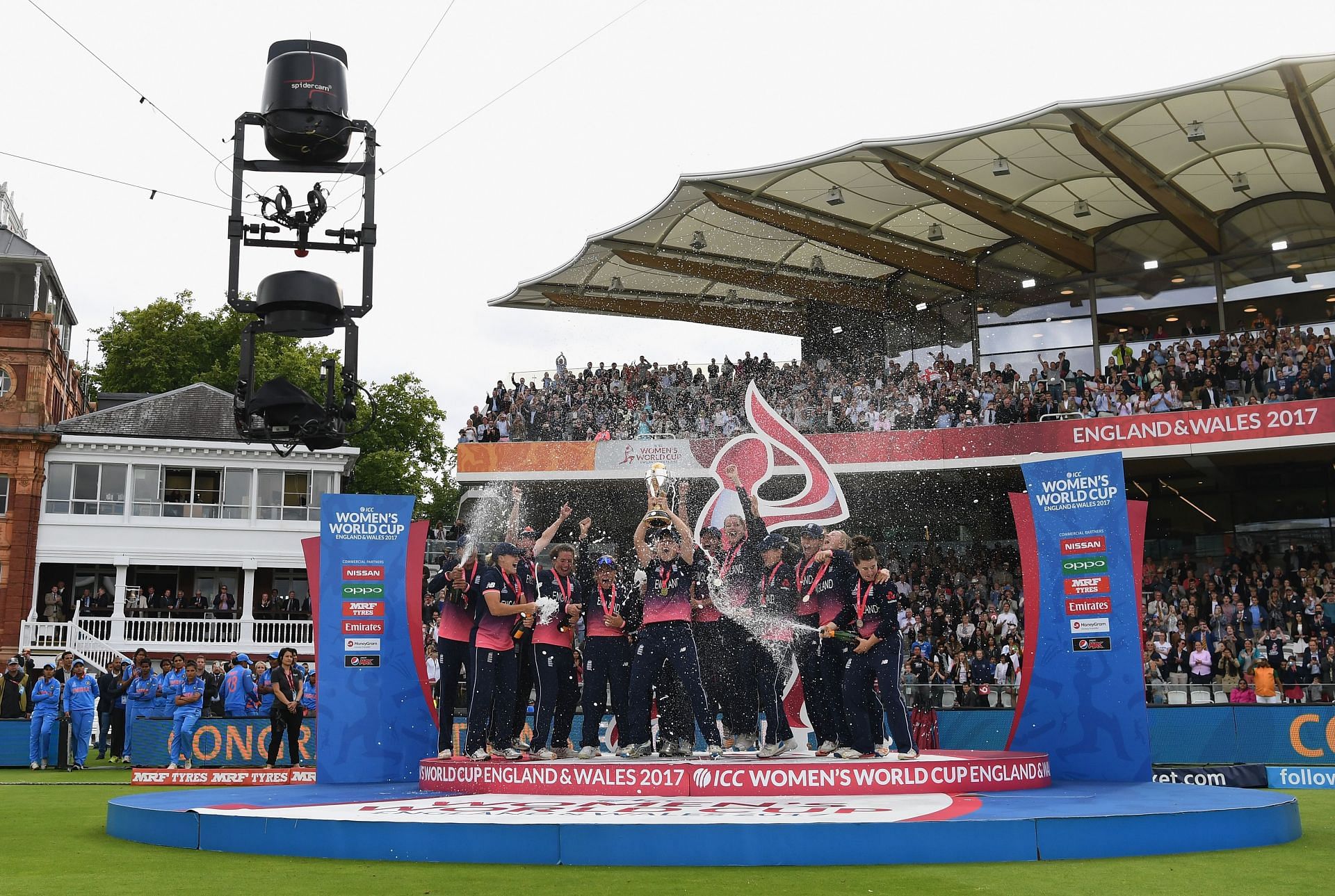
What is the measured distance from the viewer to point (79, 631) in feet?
115

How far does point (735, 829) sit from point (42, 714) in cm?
1542

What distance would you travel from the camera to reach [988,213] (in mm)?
30672

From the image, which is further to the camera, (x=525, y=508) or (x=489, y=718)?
(x=525, y=508)

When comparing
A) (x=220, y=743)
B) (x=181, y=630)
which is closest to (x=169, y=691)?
(x=220, y=743)

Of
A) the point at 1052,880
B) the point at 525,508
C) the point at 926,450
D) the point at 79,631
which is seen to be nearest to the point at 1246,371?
the point at 926,450

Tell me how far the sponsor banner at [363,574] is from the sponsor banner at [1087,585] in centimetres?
746

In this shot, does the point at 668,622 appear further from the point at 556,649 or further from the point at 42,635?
the point at 42,635

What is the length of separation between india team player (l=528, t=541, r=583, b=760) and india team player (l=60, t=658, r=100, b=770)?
11277 millimetres

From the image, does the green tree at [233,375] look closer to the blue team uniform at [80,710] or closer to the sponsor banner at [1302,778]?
the blue team uniform at [80,710]

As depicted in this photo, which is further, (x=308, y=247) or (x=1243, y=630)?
(x=1243, y=630)

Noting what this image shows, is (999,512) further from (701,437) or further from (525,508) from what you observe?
(525,508)

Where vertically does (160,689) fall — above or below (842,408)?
below

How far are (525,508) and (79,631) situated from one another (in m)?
13.0

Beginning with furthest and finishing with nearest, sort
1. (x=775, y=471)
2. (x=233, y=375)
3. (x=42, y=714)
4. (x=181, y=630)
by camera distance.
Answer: (x=233, y=375) → (x=181, y=630) → (x=42, y=714) → (x=775, y=471)
